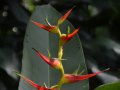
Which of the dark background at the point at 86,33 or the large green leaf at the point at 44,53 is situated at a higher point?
the large green leaf at the point at 44,53

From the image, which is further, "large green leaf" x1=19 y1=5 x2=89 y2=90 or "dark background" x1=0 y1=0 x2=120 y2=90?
"dark background" x1=0 y1=0 x2=120 y2=90

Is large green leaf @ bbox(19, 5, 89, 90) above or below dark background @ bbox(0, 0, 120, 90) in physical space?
above

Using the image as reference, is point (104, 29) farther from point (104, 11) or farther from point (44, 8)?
point (44, 8)

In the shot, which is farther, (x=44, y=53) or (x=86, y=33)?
(x=86, y=33)

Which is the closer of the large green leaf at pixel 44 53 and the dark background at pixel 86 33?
the large green leaf at pixel 44 53

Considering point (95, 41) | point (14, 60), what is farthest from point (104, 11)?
point (14, 60)
